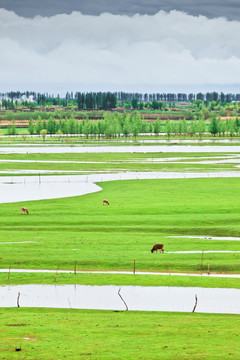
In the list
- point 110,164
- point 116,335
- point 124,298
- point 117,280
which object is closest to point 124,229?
point 117,280

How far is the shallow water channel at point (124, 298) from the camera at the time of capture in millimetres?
36500

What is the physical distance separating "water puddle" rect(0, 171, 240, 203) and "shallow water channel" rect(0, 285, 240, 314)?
3949 centimetres

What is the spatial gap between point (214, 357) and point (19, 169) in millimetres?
106966

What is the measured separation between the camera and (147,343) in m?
27.8

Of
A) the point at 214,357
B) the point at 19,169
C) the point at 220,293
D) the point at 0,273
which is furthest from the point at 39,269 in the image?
the point at 19,169

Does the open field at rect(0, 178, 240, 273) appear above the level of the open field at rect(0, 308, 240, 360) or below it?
below

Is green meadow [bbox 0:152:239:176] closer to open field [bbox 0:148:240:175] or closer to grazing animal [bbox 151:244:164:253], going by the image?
open field [bbox 0:148:240:175]

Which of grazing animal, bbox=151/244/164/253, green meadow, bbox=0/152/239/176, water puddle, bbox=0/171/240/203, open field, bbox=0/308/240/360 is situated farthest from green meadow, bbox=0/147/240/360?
green meadow, bbox=0/152/239/176

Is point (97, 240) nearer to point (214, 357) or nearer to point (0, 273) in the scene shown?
point (0, 273)

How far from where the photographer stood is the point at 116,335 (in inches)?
1151

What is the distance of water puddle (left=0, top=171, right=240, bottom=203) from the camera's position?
277 feet

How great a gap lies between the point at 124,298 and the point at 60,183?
63002mm

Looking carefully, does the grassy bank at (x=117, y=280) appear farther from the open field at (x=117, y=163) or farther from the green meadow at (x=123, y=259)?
the open field at (x=117, y=163)

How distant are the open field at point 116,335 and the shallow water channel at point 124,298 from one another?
1.44 meters
